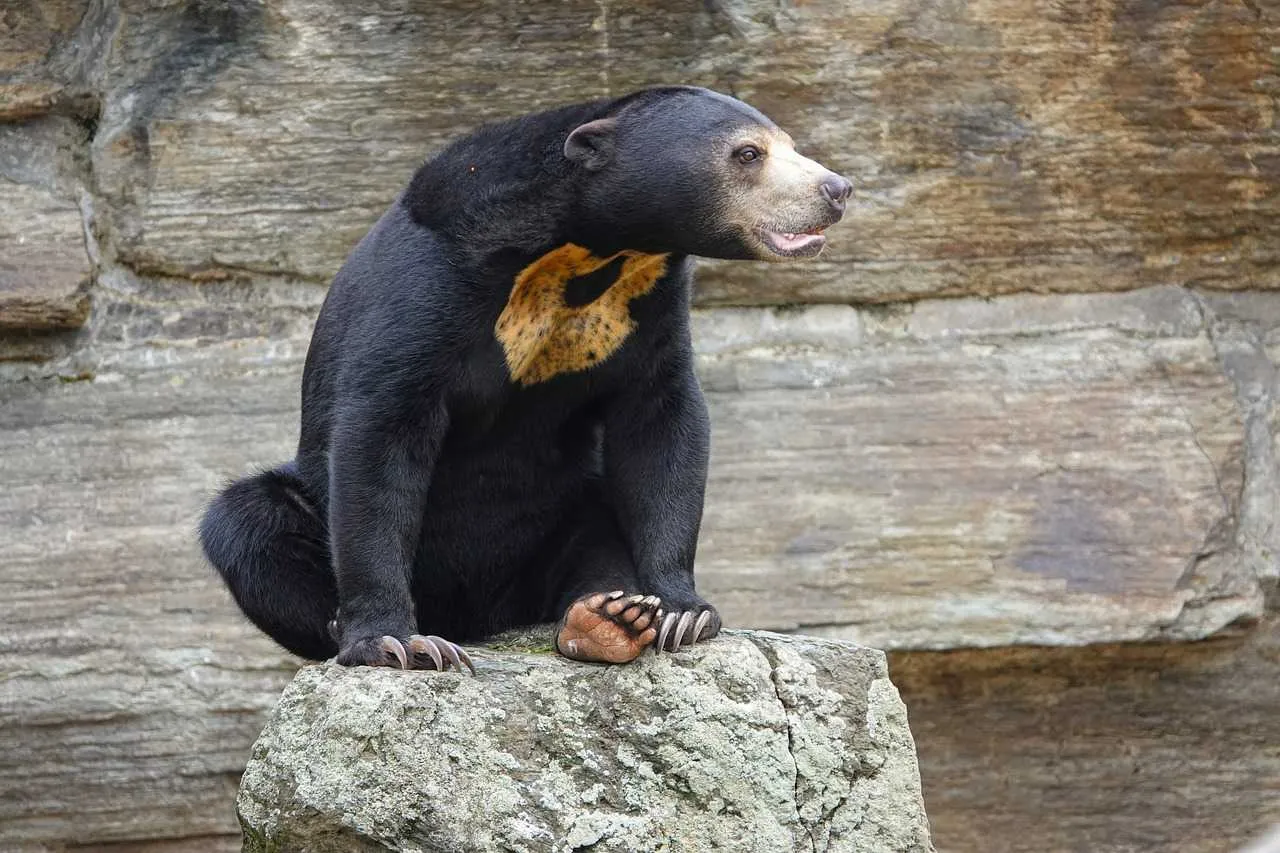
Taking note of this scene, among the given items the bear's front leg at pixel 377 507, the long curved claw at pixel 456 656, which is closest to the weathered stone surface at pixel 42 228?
the bear's front leg at pixel 377 507

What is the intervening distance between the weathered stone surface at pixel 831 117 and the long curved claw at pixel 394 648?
99.5 inches

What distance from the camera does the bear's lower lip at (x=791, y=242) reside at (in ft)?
15.4

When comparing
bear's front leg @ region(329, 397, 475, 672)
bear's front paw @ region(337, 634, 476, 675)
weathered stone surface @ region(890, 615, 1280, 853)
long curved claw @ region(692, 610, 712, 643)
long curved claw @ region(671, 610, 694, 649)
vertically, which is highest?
bear's front leg @ region(329, 397, 475, 672)

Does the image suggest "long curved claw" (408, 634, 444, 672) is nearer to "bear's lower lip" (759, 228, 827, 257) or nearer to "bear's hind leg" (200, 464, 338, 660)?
"bear's hind leg" (200, 464, 338, 660)

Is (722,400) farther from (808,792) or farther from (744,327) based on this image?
(808,792)

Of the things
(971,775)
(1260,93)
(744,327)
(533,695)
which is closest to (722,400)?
(744,327)

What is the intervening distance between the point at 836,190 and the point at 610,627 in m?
1.21

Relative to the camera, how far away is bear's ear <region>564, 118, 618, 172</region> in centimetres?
471

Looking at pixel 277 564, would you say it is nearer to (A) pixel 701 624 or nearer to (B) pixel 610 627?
(B) pixel 610 627

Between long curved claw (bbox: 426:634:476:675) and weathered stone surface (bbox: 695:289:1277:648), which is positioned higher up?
long curved claw (bbox: 426:634:476:675)

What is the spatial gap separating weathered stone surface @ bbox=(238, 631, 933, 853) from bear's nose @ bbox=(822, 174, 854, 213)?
110cm

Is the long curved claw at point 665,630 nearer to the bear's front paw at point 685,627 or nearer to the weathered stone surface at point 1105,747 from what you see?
the bear's front paw at point 685,627

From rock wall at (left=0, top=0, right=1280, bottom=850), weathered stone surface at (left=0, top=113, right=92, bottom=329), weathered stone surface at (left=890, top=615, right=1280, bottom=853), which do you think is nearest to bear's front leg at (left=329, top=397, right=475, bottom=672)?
rock wall at (left=0, top=0, right=1280, bottom=850)

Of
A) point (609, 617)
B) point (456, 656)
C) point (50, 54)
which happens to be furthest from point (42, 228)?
point (609, 617)
